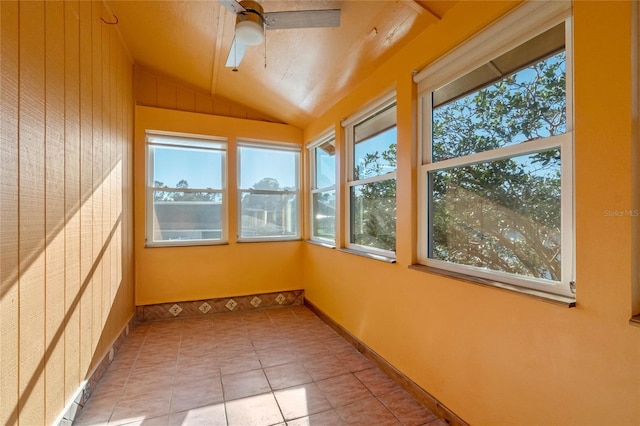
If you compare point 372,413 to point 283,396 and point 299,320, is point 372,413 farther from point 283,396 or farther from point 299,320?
point 299,320

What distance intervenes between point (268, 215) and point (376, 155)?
195 centimetres

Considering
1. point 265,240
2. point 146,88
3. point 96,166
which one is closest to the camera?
point 96,166

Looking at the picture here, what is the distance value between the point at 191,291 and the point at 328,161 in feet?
7.57

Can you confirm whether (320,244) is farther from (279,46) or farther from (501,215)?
(501,215)

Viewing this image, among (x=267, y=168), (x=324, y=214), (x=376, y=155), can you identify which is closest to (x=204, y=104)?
(x=267, y=168)

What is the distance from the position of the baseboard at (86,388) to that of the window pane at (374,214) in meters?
2.28

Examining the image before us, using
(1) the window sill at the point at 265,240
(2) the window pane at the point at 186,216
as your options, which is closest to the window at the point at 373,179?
(1) the window sill at the point at 265,240

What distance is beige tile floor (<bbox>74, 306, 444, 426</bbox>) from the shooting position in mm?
1779

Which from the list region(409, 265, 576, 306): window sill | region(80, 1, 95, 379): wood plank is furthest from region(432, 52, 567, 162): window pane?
region(80, 1, 95, 379): wood plank

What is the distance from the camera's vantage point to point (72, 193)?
1.72 m

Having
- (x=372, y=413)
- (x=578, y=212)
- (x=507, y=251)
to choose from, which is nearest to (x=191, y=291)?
(x=372, y=413)

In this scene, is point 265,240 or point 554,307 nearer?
point 554,307

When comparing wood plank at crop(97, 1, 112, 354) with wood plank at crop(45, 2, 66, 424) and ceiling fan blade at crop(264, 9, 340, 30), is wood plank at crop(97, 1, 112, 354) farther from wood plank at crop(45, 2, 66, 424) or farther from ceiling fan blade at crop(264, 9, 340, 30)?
ceiling fan blade at crop(264, 9, 340, 30)

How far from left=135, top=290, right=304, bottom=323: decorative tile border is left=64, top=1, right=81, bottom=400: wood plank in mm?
1649
